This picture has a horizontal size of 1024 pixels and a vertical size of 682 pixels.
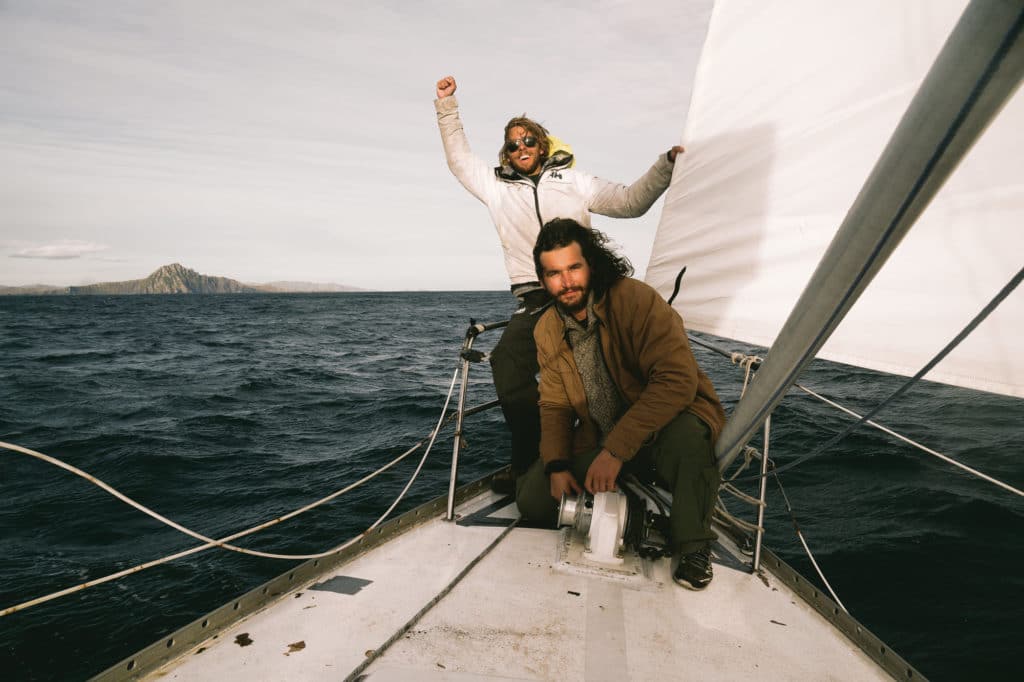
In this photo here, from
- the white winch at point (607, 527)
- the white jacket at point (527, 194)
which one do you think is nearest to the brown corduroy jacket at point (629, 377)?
the white winch at point (607, 527)

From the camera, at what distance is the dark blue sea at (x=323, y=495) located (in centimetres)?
368

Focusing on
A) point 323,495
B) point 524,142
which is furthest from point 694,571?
point 323,495

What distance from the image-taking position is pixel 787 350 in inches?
48.8

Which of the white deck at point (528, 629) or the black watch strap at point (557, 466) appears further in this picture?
the black watch strap at point (557, 466)

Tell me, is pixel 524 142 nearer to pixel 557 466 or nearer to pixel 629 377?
pixel 629 377

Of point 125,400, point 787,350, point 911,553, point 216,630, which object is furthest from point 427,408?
point 787,350

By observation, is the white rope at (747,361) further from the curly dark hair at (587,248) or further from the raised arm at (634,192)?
the raised arm at (634,192)

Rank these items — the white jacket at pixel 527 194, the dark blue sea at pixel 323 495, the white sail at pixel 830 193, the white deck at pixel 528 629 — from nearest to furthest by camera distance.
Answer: the white sail at pixel 830 193, the white deck at pixel 528 629, the white jacket at pixel 527 194, the dark blue sea at pixel 323 495

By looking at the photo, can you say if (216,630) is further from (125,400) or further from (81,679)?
(125,400)

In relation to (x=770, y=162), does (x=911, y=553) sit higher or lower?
lower

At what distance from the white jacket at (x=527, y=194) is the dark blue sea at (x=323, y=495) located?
342cm

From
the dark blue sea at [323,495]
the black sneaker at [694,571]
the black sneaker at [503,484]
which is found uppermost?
the black sneaker at [694,571]

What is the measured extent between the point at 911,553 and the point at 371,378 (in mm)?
11672

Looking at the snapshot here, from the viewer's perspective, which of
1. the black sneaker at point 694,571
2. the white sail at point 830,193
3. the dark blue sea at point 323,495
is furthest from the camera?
the dark blue sea at point 323,495
